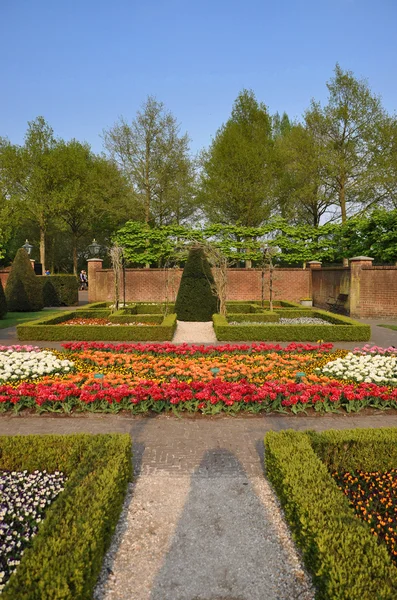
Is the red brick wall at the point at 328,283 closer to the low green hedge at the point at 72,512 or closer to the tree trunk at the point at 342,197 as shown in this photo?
the tree trunk at the point at 342,197

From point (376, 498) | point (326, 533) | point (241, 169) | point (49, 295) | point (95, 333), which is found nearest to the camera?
point (326, 533)

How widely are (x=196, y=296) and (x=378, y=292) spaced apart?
28.5 feet

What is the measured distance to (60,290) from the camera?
23844mm

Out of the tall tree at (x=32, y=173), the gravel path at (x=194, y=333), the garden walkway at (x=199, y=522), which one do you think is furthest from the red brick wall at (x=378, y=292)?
the tall tree at (x=32, y=173)

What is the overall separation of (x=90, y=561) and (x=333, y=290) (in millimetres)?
20532

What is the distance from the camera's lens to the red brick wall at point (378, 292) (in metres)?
18.6

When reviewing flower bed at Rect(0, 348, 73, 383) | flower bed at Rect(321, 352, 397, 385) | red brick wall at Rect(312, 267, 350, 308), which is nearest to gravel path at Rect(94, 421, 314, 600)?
flower bed at Rect(321, 352, 397, 385)

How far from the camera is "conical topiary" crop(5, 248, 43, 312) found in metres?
20.7

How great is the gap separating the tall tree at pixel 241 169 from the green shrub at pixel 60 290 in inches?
498

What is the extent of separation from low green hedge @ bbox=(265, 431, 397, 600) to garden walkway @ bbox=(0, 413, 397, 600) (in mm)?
249

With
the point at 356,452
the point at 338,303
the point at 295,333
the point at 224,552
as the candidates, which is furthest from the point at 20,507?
the point at 338,303

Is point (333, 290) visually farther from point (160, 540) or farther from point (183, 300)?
point (160, 540)

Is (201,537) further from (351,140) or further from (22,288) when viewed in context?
(351,140)

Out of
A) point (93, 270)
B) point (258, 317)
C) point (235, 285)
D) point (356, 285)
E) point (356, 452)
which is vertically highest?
point (93, 270)
